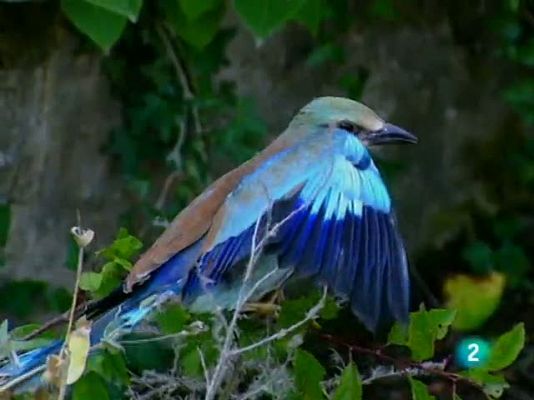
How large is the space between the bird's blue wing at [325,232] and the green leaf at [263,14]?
0.67 metres

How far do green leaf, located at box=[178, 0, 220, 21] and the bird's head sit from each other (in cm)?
71

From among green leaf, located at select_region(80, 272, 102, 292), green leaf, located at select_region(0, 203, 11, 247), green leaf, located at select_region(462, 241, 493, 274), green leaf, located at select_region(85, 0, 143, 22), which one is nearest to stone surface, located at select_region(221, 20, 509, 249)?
green leaf, located at select_region(462, 241, 493, 274)

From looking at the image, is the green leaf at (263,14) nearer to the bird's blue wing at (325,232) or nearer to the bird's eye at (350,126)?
the bird's eye at (350,126)

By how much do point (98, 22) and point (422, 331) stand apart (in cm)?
98

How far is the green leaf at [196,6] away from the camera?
2654 mm

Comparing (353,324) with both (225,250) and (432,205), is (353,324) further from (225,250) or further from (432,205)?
(225,250)

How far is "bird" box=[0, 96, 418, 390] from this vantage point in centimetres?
166

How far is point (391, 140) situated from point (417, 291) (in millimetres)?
1880

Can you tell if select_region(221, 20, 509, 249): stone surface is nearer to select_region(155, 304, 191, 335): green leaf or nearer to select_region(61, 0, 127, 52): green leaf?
select_region(61, 0, 127, 52): green leaf

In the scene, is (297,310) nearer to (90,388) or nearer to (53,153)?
(90,388)

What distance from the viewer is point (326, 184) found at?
1.77 metres

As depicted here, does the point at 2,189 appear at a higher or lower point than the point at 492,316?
higher

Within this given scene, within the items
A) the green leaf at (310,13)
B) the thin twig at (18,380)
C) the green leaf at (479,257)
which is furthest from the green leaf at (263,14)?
the green leaf at (479,257)

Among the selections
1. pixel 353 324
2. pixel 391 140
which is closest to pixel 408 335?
pixel 391 140
